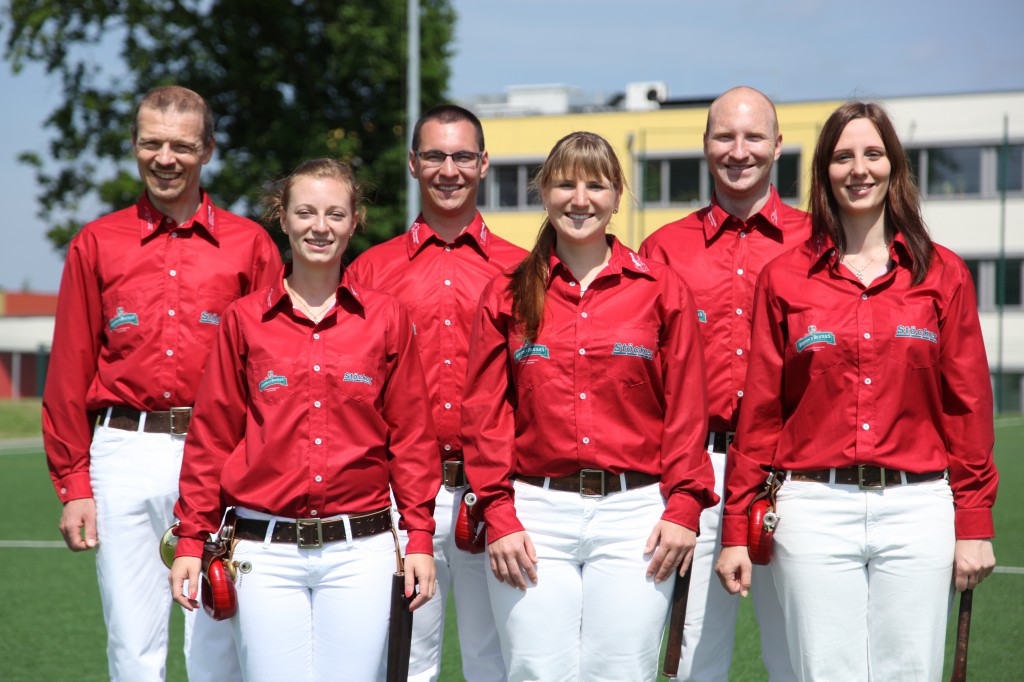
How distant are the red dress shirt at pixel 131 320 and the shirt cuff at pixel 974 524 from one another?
2.90 metres

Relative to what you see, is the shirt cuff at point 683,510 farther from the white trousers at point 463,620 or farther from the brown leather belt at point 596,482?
the white trousers at point 463,620

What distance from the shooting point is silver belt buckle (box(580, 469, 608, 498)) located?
3918 millimetres

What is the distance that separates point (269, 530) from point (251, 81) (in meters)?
30.3

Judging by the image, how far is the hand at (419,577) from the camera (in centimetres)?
393

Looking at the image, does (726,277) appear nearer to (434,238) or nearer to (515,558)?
(434,238)

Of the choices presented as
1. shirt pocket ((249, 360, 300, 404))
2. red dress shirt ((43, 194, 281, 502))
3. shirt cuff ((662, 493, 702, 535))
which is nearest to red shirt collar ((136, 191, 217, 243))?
red dress shirt ((43, 194, 281, 502))

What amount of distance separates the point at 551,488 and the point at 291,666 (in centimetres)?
107

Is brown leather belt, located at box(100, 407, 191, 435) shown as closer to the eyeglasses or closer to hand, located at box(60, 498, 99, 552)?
hand, located at box(60, 498, 99, 552)

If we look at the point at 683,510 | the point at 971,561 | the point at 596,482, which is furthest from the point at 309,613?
the point at 971,561

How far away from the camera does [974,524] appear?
3879 mm

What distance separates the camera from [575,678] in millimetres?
3885

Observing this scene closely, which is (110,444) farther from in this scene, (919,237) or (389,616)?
(919,237)

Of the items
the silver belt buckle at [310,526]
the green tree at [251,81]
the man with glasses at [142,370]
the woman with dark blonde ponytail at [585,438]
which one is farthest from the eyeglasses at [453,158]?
the green tree at [251,81]

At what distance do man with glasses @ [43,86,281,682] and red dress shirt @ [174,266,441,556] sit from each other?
2.00ft
